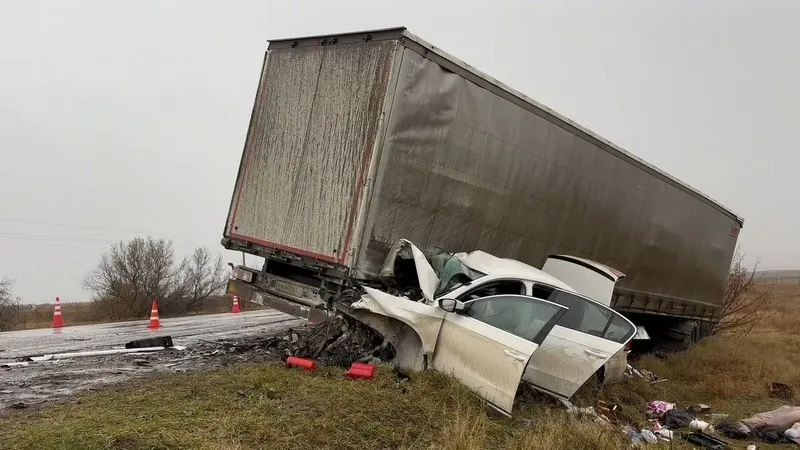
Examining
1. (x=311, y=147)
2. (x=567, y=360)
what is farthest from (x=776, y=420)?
(x=311, y=147)

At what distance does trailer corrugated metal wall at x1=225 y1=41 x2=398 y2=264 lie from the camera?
6301 millimetres

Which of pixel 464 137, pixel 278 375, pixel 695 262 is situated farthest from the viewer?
pixel 695 262

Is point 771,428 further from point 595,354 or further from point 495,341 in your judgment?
point 495,341

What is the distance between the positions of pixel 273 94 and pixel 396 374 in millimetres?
3990

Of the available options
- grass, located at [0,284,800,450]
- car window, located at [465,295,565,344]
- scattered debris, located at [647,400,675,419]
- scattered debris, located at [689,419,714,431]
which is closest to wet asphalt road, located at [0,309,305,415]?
grass, located at [0,284,800,450]

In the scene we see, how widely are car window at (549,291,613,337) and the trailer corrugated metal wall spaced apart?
8.43 feet

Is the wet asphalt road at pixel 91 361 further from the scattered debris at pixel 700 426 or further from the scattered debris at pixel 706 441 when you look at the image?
the scattered debris at pixel 700 426

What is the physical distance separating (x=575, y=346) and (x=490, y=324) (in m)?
1.23

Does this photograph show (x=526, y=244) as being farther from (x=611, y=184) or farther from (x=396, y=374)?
(x=396, y=374)

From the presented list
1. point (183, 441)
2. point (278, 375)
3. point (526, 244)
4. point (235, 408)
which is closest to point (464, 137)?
point (526, 244)

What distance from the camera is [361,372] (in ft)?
18.2

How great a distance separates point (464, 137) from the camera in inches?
281

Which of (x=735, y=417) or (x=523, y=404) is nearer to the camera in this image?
(x=523, y=404)

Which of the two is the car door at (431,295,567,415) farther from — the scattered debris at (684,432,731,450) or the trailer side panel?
the scattered debris at (684,432,731,450)
